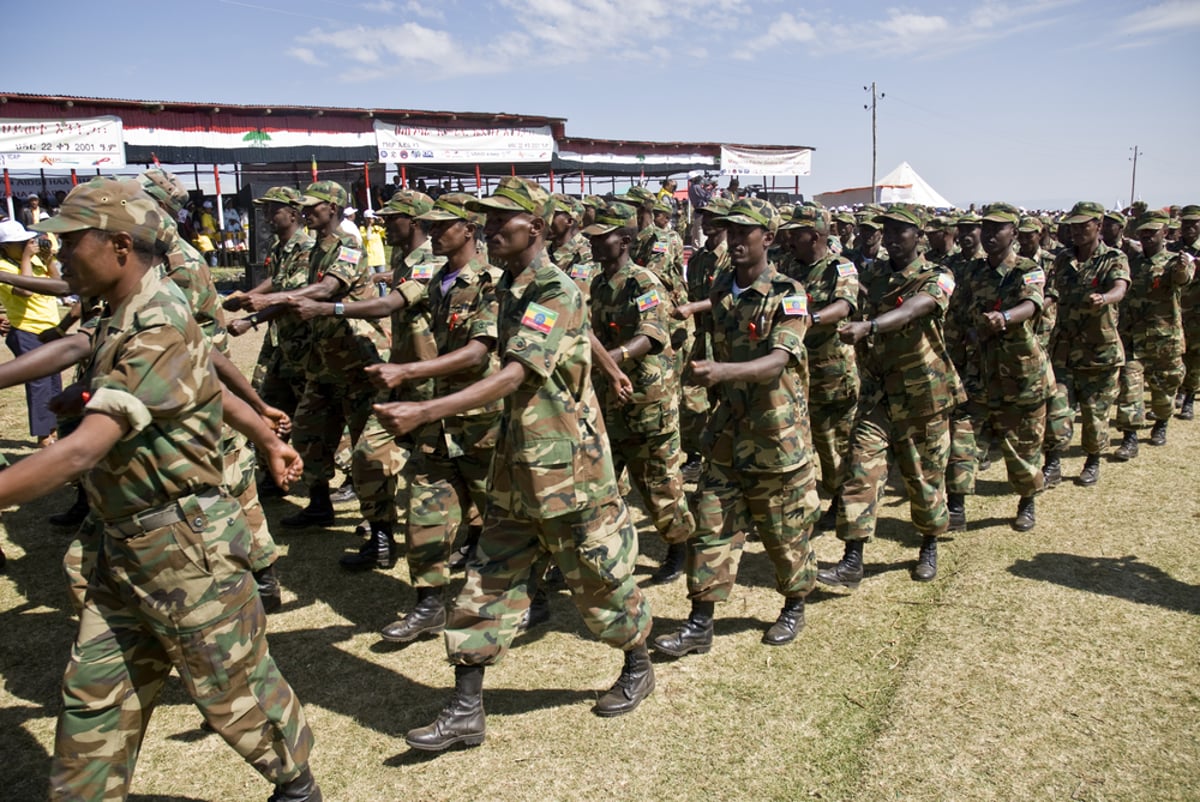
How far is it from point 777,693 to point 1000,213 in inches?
172

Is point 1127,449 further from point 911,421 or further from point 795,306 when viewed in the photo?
point 795,306

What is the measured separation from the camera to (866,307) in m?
6.64

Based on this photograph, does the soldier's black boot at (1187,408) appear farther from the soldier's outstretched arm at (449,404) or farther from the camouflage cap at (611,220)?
the soldier's outstretched arm at (449,404)

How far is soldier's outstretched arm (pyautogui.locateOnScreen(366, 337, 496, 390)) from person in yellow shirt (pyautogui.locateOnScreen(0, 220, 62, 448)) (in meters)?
5.66

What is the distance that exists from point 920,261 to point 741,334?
1973 millimetres

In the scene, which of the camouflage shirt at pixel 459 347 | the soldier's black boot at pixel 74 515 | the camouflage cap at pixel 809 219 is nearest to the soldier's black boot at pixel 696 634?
the camouflage shirt at pixel 459 347

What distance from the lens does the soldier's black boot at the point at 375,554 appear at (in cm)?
614

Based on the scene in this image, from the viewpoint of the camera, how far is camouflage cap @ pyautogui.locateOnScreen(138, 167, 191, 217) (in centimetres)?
607

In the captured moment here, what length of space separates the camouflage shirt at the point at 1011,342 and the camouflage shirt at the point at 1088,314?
1.25 meters

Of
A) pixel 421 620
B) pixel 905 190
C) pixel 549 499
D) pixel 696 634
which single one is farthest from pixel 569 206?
pixel 905 190

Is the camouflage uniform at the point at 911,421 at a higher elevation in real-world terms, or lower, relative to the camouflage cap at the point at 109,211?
lower

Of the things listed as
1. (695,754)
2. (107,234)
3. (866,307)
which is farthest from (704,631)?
(107,234)

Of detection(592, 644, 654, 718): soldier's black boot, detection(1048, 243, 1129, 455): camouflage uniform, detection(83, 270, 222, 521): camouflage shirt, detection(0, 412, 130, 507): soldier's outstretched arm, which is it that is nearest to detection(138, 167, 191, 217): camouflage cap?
detection(83, 270, 222, 521): camouflage shirt

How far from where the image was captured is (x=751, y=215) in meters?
4.76
